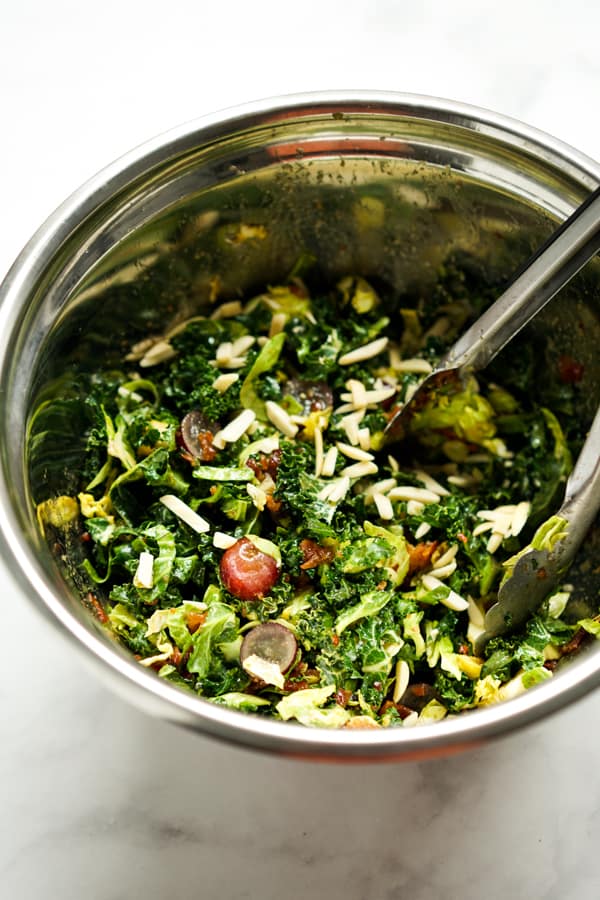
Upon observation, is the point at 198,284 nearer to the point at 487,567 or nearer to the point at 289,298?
the point at 289,298

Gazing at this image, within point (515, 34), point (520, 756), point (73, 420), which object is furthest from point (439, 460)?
point (515, 34)

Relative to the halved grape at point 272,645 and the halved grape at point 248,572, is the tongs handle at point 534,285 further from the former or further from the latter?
the halved grape at point 272,645

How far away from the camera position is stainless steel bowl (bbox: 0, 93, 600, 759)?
186 cm

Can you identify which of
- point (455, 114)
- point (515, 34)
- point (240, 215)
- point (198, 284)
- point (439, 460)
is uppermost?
point (515, 34)

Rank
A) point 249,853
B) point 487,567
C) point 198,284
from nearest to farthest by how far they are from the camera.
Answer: point 249,853 < point 487,567 < point 198,284

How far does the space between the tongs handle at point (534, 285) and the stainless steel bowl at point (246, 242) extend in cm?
19

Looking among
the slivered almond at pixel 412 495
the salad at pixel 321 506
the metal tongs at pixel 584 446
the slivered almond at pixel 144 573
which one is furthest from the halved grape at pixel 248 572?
the metal tongs at pixel 584 446

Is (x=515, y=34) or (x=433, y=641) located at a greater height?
(x=515, y=34)

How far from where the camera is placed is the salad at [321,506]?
2027 mm

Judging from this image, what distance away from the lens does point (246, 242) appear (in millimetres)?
2408

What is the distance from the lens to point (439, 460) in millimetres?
2475

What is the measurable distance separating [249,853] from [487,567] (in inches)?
34.6

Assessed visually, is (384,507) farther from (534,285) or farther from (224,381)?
(534,285)

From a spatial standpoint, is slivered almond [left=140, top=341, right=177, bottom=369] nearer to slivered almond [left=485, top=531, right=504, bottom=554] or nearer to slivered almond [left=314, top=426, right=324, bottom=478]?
slivered almond [left=314, top=426, right=324, bottom=478]
